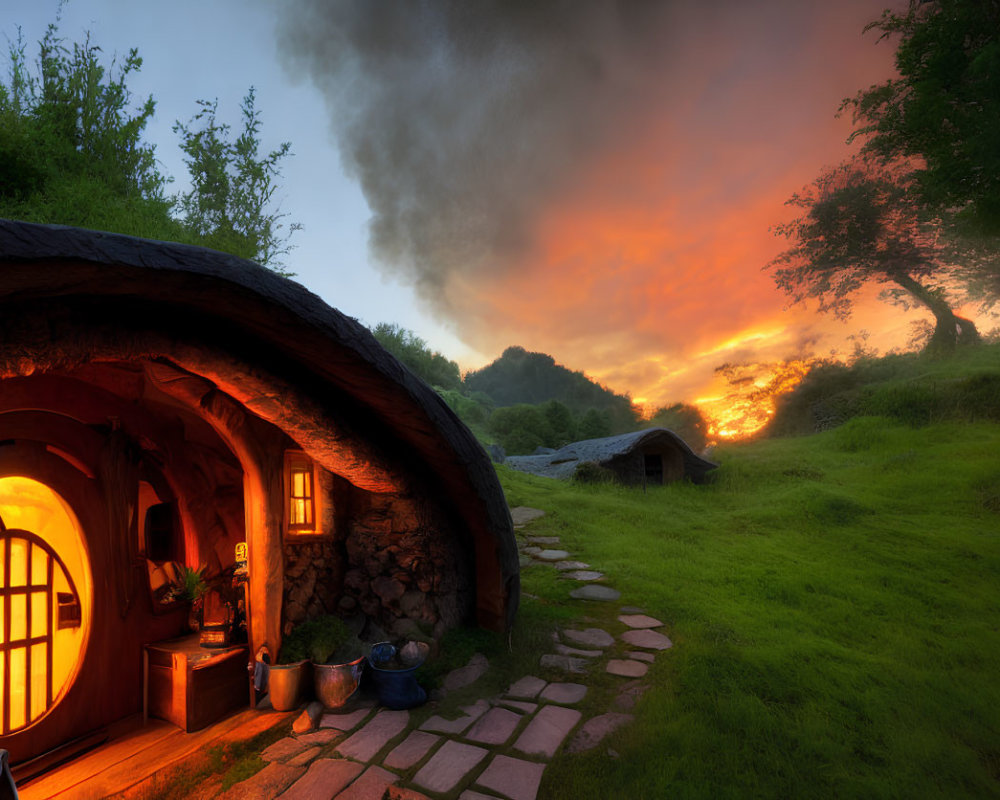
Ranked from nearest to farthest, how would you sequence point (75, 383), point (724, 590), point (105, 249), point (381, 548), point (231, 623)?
point (105, 249), point (75, 383), point (231, 623), point (381, 548), point (724, 590)

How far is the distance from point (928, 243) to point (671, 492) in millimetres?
17091

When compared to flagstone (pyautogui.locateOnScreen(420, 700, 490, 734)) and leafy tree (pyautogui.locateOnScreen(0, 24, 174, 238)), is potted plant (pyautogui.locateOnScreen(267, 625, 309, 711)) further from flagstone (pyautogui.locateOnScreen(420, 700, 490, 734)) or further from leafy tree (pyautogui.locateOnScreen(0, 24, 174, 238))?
leafy tree (pyautogui.locateOnScreen(0, 24, 174, 238))

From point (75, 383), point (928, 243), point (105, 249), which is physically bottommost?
point (75, 383)

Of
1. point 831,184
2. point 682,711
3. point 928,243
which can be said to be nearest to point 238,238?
point 682,711

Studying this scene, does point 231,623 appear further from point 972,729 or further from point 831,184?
point 831,184

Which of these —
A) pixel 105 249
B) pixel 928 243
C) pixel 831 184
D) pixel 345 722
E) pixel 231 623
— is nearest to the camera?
pixel 105 249

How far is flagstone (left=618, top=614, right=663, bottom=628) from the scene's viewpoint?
16.7ft

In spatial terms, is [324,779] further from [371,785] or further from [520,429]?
[520,429]

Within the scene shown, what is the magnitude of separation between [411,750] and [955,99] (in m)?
13.2

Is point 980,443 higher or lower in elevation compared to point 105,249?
lower

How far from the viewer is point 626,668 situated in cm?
415

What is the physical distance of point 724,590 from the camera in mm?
5957

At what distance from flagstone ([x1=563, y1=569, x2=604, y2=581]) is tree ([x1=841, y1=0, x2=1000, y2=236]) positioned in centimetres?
913

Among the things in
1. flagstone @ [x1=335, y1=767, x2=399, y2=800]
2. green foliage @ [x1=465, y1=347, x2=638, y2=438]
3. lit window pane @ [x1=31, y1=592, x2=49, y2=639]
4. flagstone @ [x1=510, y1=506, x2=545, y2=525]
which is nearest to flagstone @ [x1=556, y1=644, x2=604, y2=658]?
flagstone @ [x1=335, y1=767, x2=399, y2=800]
